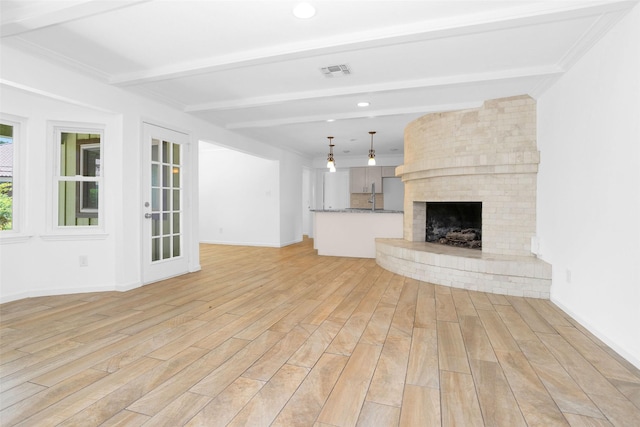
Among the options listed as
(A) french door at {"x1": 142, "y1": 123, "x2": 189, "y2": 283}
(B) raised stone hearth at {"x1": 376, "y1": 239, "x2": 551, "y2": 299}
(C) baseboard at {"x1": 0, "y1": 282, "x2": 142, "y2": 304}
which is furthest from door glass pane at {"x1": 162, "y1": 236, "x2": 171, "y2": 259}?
(B) raised stone hearth at {"x1": 376, "y1": 239, "x2": 551, "y2": 299}

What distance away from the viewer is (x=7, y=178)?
12.3 ft

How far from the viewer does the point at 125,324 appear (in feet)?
9.63

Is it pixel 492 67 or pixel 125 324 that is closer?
pixel 125 324

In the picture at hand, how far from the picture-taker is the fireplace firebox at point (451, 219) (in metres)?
5.80

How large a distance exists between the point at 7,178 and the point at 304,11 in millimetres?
3617

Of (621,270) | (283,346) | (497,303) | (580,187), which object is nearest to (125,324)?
(283,346)

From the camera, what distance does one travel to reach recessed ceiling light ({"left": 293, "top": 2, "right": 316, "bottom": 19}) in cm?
236

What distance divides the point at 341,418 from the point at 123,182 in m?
3.64

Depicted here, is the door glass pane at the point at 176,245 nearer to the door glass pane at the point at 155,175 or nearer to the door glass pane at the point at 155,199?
the door glass pane at the point at 155,199

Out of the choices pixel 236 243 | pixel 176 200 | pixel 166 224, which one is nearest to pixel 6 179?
pixel 166 224

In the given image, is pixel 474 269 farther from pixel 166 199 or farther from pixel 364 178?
pixel 364 178

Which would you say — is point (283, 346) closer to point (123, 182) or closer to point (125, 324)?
point (125, 324)

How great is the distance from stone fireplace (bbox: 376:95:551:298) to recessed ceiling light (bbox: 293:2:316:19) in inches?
114

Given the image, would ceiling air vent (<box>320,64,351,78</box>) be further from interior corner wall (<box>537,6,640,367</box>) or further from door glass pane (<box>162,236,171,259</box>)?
door glass pane (<box>162,236,171,259</box>)
